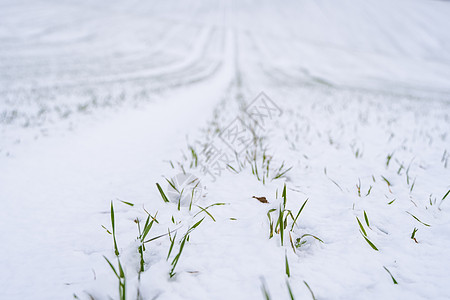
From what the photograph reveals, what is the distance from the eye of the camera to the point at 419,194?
2.28 meters

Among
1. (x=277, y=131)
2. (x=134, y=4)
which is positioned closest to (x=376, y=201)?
(x=277, y=131)

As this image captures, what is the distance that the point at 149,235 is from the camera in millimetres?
1750

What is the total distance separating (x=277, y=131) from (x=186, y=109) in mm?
3304

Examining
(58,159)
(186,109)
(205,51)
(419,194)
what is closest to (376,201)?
(419,194)

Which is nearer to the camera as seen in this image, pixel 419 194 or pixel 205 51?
pixel 419 194

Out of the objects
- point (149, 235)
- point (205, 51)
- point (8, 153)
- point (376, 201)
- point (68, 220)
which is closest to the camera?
point (149, 235)

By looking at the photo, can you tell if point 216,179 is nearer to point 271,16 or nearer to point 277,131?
point 277,131

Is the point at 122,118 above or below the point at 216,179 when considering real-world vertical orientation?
above

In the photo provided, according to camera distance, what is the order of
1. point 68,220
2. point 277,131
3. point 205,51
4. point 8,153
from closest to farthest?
1. point 68,220
2. point 8,153
3. point 277,131
4. point 205,51

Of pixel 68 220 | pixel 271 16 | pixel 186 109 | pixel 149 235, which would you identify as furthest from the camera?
pixel 271 16

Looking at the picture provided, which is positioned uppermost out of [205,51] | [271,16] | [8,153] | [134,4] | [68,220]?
[134,4]

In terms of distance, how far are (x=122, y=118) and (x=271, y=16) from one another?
53948 millimetres

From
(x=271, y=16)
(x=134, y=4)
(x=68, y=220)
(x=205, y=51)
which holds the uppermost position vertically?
(x=134, y=4)

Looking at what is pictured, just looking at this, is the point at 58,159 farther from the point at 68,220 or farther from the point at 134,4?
the point at 134,4
